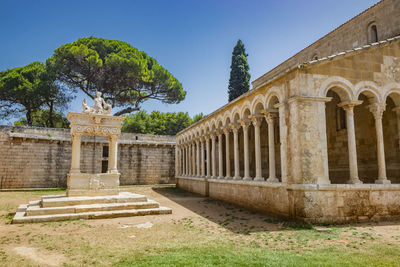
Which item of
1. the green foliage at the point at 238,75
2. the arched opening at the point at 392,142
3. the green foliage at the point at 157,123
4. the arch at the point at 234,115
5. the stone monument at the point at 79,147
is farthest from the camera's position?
the green foliage at the point at 157,123

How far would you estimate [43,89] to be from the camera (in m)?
27.8

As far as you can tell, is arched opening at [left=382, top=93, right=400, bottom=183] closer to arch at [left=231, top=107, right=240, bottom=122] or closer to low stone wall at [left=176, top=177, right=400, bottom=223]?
low stone wall at [left=176, top=177, right=400, bottom=223]

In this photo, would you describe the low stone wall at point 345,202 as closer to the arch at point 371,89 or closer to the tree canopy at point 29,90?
the arch at point 371,89

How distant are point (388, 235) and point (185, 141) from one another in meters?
15.9

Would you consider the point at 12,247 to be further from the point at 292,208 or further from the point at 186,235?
the point at 292,208

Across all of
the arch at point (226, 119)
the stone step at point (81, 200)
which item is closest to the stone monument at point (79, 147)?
the stone step at point (81, 200)

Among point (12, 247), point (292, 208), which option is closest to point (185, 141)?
point (292, 208)

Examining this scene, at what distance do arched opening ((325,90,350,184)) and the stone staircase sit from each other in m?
7.39

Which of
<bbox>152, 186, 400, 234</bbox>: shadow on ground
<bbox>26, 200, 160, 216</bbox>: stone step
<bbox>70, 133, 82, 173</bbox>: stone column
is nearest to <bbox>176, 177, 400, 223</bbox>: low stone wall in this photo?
<bbox>152, 186, 400, 234</bbox>: shadow on ground

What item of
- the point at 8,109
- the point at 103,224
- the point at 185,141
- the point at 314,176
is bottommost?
the point at 103,224

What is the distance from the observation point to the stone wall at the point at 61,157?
2155cm

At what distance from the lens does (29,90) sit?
1065 inches

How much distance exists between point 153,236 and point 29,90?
26051 millimetres

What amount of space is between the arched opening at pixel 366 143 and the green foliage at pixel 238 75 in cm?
2009
